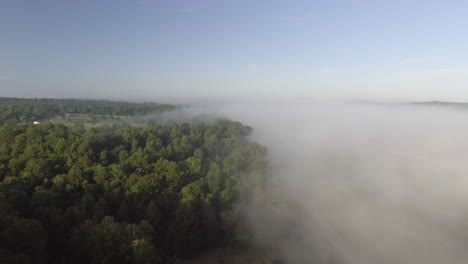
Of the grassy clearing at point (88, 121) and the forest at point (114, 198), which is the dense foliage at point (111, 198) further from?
the grassy clearing at point (88, 121)

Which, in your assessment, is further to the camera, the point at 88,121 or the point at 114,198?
the point at 88,121

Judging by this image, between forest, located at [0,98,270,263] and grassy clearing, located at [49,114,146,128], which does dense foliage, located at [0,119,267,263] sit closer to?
forest, located at [0,98,270,263]

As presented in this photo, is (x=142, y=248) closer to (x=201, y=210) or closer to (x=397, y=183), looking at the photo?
(x=201, y=210)

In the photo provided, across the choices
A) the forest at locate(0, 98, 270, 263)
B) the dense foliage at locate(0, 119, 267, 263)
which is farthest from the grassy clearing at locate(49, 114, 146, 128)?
the dense foliage at locate(0, 119, 267, 263)

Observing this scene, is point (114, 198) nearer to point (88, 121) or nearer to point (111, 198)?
point (111, 198)

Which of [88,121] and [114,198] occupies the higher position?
[88,121]

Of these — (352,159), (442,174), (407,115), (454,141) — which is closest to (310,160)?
(352,159)

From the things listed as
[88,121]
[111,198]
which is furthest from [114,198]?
[88,121]
